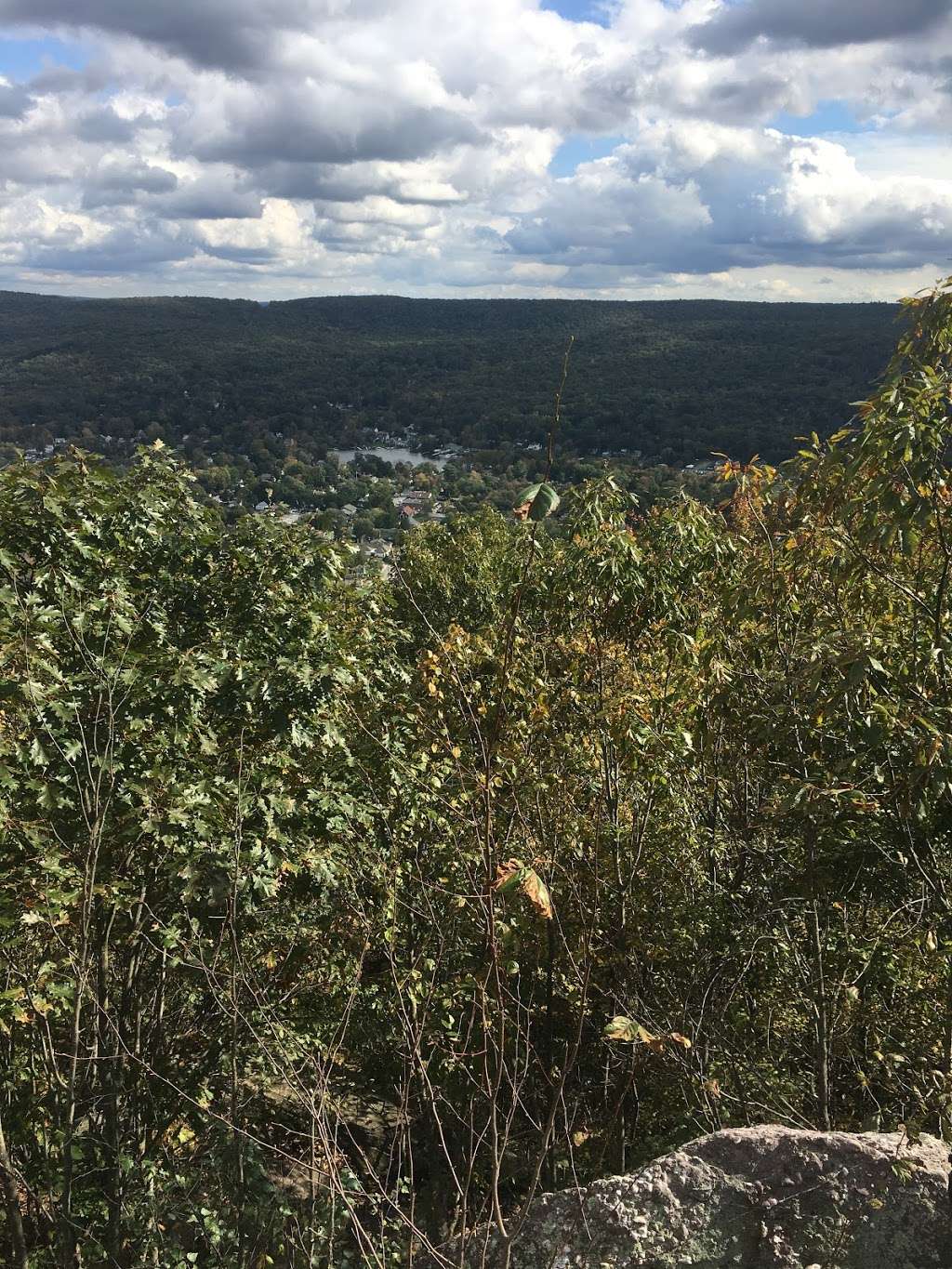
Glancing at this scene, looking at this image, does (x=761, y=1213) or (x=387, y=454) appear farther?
(x=387, y=454)

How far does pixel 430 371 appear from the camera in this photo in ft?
263

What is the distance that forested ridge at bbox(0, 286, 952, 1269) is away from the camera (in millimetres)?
4711

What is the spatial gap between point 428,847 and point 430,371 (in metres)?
77.7

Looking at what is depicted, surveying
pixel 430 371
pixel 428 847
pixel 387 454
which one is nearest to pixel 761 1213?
pixel 428 847

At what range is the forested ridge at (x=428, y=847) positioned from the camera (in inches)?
185

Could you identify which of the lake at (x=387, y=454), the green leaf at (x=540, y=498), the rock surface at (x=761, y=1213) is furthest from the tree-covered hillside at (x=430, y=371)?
the green leaf at (x=540, y=498)

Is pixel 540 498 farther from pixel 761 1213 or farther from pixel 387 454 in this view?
pixel 387 454

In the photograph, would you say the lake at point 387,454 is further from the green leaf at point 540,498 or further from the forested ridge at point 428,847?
the green leaf at point 540,498

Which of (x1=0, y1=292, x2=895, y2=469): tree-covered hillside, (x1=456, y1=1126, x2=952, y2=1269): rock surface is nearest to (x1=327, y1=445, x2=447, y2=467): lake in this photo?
(x1=0, y1=292, x2=895, y2=469): tree-covered hillside

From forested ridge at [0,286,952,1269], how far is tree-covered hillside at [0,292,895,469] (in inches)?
899

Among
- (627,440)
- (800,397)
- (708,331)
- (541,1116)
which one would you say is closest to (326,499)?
(541,1116)

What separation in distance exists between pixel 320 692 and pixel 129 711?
4.01 feet

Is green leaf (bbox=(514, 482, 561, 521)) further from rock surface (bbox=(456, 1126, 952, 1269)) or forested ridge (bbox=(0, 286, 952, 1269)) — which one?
rock surface (bbox=(456, 1126, 952, 1269))

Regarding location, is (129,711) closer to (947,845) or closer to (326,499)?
(947,845)
